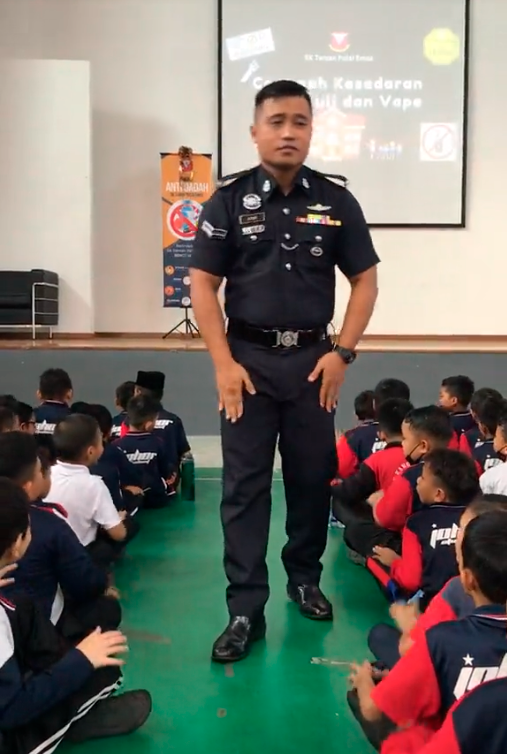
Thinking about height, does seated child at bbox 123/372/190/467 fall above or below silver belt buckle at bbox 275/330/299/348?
below

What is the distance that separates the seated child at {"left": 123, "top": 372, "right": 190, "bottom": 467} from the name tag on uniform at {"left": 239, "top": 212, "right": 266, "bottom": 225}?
1615 mm

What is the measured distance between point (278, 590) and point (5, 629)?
1245 millimetres

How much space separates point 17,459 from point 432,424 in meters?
1.24

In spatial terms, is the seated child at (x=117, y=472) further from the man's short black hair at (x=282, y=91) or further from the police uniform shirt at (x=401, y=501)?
the man's short black hair at (x=282, y=91)

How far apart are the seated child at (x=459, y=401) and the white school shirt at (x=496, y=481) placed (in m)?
→ 1.07

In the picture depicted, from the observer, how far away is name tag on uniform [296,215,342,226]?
1.99m

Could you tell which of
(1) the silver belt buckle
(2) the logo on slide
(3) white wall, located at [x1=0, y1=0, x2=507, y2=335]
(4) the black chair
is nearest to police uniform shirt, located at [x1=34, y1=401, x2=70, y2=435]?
(1) the silver belt buckle

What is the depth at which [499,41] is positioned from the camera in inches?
306

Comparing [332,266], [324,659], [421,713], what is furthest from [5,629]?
[332,266]

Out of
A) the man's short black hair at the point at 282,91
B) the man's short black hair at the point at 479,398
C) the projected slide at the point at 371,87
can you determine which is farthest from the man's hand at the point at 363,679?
the projected slide at the point at 371,87

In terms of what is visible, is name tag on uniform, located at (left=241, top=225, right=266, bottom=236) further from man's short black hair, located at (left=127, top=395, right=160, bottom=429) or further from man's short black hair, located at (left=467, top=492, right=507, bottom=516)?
man's short black hair, located at (left=127, top=395, right=160, bottom=429)

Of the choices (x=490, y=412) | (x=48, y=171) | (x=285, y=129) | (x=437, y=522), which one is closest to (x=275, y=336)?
(x=285, y=129)

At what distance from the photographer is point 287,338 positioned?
199cm

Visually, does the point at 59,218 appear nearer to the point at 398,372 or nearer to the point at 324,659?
the point at 398,372
